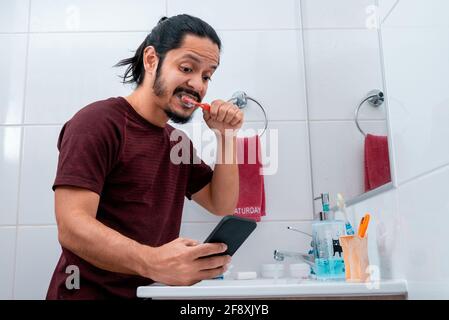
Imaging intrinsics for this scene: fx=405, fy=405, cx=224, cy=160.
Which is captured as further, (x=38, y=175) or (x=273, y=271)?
(x=38, y=175)

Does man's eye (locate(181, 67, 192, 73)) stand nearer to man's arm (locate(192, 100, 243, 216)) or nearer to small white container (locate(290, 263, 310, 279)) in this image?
man's arm (locate(192, 100, 243, 216))

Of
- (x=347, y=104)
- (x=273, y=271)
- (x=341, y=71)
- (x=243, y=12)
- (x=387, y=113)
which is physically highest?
(x=243, y=12)

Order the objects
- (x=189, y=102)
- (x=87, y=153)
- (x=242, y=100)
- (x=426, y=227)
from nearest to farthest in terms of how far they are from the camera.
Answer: (x=426, y=227) → (x=87, y=153) → (x=189, y=102) → (x=242, y=100)

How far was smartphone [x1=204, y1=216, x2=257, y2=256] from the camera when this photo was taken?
0.75 meters

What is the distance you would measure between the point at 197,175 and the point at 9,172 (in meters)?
0.66

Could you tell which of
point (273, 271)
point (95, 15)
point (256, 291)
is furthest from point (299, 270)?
point (95, 15)

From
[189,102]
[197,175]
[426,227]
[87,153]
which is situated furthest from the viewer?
[197,175]

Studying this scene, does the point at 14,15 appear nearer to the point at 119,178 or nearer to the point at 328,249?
the point at 119,178

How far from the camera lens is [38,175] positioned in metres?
1.40

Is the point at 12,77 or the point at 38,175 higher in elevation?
the point at 12,77

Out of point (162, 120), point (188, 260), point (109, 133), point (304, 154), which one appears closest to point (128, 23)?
point (162, 120)

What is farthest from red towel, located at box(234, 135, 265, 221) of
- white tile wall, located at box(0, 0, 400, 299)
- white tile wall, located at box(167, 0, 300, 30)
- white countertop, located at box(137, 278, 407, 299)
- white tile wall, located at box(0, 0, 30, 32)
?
white tile wall, located at box(0, 0, 30, 32)

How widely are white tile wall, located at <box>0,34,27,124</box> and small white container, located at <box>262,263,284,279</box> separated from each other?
100 centimetres

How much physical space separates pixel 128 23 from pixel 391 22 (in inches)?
39.6
